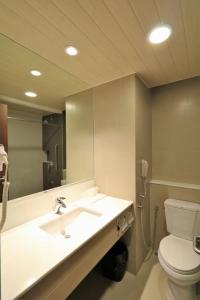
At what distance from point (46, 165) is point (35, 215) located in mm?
497

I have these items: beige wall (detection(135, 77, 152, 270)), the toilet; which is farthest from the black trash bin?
the toilet

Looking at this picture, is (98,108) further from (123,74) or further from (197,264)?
(197,264)

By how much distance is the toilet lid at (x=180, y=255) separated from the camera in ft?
4.23

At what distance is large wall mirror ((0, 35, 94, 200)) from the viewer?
135cm

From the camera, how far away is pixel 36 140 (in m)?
1.56

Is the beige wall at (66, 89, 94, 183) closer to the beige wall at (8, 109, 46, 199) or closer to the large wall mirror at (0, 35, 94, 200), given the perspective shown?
the large wall mirror at (0, 35, 94, 200)

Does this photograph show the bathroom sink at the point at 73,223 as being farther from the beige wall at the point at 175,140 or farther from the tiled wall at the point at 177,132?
the tiled wall at the point at 177,132

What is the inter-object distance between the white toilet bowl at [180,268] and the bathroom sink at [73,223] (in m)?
0.75

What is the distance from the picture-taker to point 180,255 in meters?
1.43

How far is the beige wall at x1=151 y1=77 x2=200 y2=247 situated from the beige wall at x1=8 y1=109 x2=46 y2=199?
152cm

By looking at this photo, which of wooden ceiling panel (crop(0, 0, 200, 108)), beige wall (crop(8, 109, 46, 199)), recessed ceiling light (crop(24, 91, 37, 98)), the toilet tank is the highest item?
wooden ceiling panel (crop(0, 0, 200, 108))

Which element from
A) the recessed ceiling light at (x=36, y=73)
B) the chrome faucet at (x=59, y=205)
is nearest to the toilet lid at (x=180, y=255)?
the chrome faucet at (x=59, y=205)

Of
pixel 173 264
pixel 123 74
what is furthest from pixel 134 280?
pixel 123 74

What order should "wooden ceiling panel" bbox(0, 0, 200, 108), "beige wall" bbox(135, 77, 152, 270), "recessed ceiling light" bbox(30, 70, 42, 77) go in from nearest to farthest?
"wooden ceiling panel" bbox(0, 0, 200, 108)
"recessed ceiling light" bbox(30, 70, 42, 77)
"beige wall" bbox(135, 77, 152, 270)
